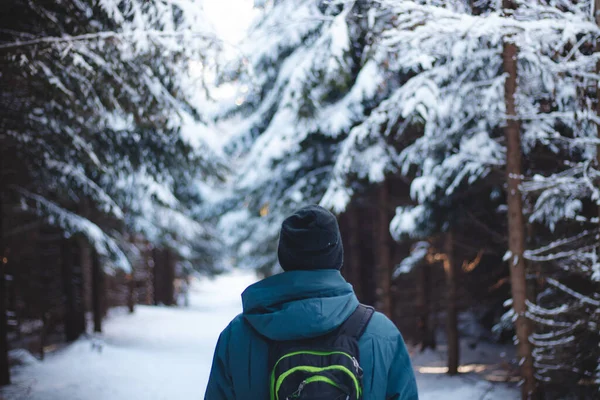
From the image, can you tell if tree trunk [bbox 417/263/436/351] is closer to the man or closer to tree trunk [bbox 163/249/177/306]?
the man

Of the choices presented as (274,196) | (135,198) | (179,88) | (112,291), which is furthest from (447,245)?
(112,291)

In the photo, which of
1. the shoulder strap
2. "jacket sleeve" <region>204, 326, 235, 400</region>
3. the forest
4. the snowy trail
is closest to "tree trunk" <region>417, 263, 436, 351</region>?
the forest

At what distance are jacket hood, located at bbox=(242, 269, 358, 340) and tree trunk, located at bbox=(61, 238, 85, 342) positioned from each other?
1178 cm

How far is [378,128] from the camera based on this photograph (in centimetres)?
920

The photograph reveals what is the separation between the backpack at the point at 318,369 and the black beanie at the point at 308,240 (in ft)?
1.09

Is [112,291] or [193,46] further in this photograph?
[112,291]

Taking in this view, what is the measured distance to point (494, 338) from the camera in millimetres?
12250

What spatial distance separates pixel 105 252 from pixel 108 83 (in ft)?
19.1

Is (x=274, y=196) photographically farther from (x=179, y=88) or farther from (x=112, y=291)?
(x=112, y=291)

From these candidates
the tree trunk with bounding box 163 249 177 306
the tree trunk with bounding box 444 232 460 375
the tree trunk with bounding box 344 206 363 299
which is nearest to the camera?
the tree trunk with bounding box 444 232 460 375

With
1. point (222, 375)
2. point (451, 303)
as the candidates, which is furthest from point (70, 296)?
point (222, 375)

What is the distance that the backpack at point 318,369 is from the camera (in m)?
2.14

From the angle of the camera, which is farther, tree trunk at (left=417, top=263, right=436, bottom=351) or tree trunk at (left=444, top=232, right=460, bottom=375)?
tree trunk at (left=417, top=263, right=436, bottom=351)

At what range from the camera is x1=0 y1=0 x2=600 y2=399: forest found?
5984 mm
